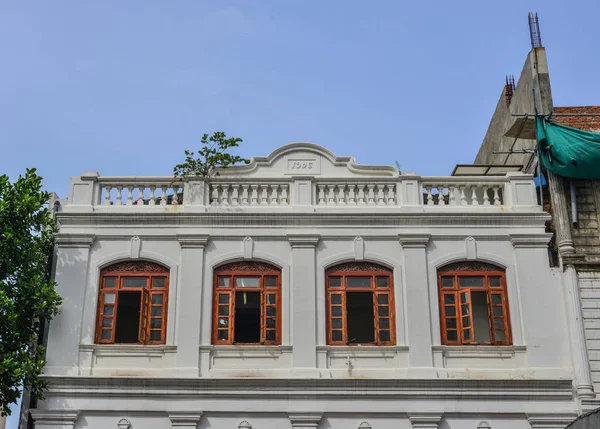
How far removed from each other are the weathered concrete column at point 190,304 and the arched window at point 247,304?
1.10 ft

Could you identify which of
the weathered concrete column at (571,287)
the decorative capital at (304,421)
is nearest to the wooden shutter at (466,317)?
the weathered concrete column at (571,287)

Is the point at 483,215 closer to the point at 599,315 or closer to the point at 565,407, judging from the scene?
the point at 599,315

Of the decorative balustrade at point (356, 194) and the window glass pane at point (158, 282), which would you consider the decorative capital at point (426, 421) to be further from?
the window glass pane at point (158, 282)

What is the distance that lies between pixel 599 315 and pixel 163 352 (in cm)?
773

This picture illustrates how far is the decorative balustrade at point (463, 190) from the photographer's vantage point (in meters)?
15.9

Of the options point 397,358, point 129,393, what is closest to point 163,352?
point 129,393

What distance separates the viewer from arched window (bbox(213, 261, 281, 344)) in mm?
14828

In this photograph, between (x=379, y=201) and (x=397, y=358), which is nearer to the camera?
(x=397, y=358)

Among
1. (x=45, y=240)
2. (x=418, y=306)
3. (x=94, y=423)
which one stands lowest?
(x=94, y=423)

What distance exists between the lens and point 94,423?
1411 centimetres

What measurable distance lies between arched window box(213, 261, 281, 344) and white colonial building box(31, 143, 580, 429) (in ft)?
0.09

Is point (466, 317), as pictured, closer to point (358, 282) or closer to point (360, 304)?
point (360, 304)

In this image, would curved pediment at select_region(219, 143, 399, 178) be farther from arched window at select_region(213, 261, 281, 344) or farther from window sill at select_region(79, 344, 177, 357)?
window sill at select_region(79, 344, 177, 357)

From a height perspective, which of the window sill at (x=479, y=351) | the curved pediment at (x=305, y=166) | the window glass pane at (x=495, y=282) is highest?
the curved pediment at (x=305, y=166)
